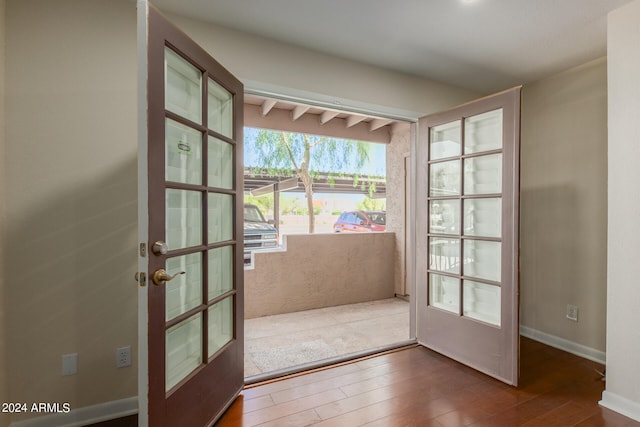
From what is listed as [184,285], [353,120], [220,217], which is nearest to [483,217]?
[220,217]

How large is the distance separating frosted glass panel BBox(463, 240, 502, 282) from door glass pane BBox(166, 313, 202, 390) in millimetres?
1985

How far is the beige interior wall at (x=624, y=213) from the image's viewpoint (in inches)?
74.2

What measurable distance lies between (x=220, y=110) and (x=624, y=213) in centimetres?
254

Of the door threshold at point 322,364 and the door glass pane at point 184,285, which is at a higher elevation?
the door glass pane at point 184,285

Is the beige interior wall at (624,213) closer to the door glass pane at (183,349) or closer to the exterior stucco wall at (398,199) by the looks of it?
the door glass pane at (183,349)

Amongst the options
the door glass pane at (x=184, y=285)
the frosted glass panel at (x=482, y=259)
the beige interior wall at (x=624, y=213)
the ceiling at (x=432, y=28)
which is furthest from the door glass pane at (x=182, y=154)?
the beige interior wall at (x=624, y=213)

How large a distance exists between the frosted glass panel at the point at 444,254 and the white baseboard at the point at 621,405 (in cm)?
111

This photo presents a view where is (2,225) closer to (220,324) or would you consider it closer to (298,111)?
(220,324)

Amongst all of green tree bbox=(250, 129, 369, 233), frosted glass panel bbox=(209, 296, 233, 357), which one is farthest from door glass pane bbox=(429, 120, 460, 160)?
green tree bbox=(250, 129, 369, 233)

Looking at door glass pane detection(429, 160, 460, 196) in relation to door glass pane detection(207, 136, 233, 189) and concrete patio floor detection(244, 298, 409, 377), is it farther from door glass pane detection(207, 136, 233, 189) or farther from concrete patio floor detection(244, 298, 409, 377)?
door glass pane detection(207, 136, 233, 189)

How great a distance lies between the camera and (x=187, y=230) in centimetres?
166

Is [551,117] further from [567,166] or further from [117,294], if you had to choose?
[117,294]

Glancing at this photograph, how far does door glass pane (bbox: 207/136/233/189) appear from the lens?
1844mm

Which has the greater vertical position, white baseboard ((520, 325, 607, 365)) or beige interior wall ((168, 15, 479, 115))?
beige interior wall ((168, 15, 479, 115))
